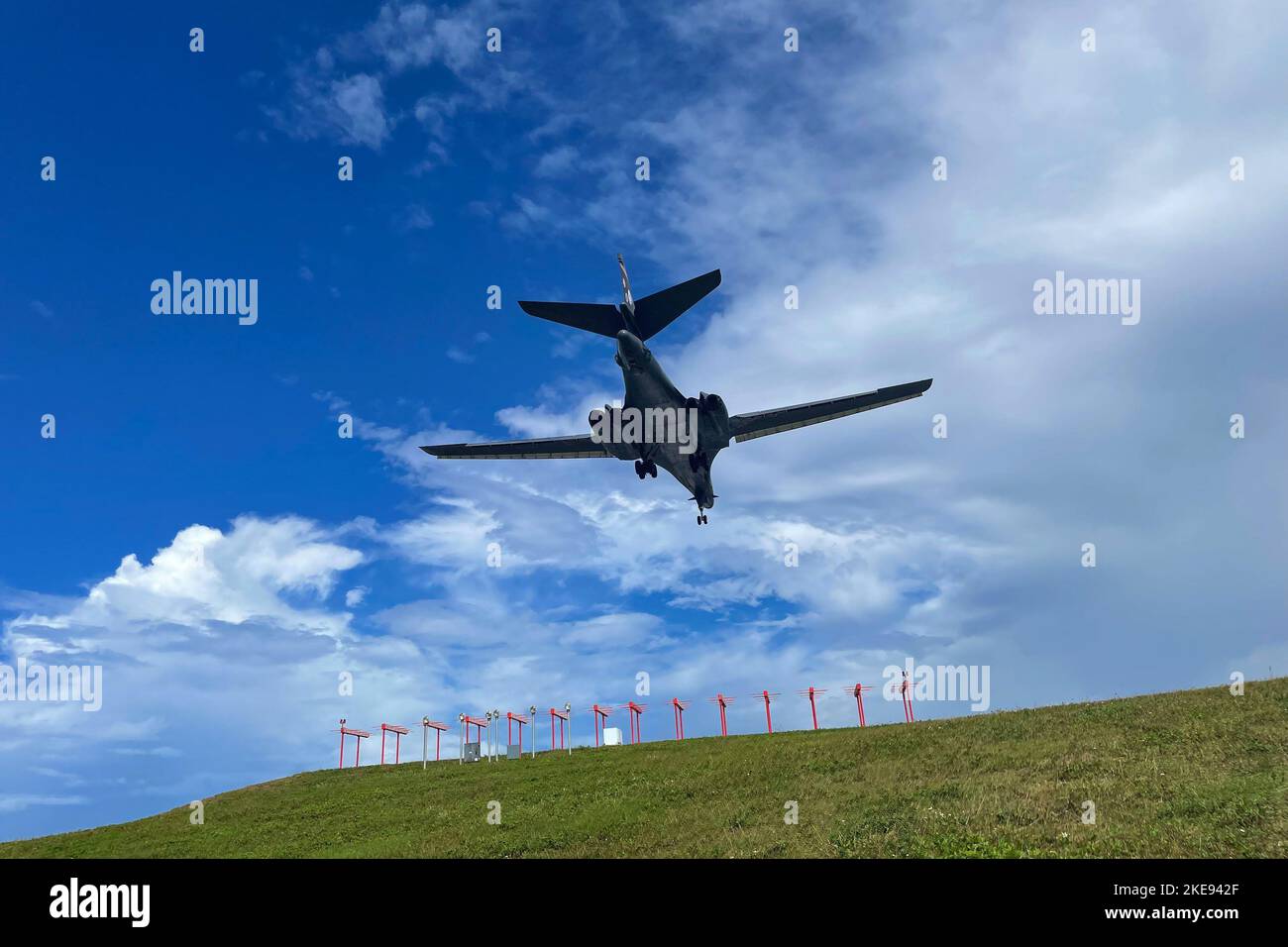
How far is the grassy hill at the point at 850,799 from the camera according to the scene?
17656 mm

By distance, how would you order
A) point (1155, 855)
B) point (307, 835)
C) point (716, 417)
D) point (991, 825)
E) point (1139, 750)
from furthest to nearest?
point (716, 417), point (307, 835), point (1139, 750), point (991, 825), point (1155, 855)

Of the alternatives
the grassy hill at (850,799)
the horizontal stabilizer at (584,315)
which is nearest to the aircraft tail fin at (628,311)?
the horizontal stabilizer at (584,315)

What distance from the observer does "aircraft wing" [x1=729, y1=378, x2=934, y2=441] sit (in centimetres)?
3425

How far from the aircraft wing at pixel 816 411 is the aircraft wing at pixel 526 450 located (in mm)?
6671

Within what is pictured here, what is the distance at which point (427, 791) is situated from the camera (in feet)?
120

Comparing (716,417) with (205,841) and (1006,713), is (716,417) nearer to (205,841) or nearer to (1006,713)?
(1006,713)

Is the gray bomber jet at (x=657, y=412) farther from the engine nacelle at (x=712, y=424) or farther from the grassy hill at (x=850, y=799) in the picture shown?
the grassy hill at (x=850, y=799)

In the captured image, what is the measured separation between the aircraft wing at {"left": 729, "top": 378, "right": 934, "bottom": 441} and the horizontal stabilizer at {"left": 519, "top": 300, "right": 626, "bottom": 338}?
759 cm

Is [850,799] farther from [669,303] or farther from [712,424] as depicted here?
[669,303]

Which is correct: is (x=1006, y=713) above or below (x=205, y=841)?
above

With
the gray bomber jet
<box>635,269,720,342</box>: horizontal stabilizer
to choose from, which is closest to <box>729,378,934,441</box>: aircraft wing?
the gray bomber jet
